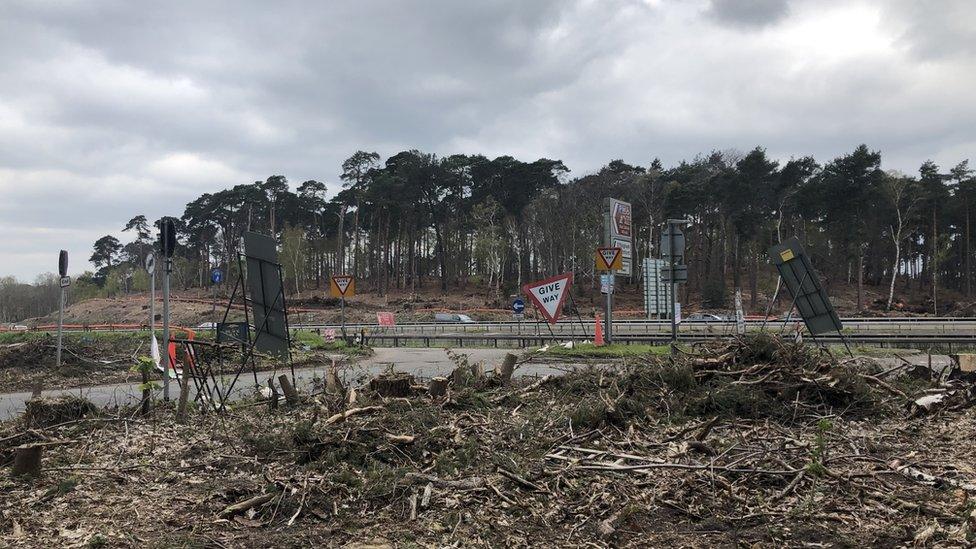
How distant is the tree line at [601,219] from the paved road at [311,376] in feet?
150

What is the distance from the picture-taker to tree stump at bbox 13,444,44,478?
5.85 metres

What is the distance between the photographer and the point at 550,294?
18.8 m

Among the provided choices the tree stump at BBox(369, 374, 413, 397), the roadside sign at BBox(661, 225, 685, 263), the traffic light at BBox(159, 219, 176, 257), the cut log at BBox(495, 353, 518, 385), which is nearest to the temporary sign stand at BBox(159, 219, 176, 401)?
the traffic light at BBox(159, 219, 176, 257)

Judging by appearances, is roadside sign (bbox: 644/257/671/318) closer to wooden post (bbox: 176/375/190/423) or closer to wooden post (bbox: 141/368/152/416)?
wooden post (bbox: 176/375/190/423)

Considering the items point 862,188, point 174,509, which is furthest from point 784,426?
point 862,188

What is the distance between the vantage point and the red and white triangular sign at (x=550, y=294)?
18.6 m

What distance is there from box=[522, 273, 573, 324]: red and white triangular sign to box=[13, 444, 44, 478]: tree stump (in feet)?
44.9

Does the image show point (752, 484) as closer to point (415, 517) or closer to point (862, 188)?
point (415, 517)

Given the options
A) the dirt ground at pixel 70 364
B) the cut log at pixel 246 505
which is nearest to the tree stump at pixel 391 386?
the cut log at pixel 246 505

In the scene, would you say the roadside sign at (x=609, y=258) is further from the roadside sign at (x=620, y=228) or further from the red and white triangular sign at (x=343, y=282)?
the red and white triangular sign at (x=343, y=282)

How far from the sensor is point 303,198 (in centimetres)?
8800

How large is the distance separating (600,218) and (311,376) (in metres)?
53.7

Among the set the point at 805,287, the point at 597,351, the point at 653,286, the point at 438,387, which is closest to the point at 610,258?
the point at 597,351

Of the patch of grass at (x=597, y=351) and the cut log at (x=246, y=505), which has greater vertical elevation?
the cut log at (x=246, y=505)
